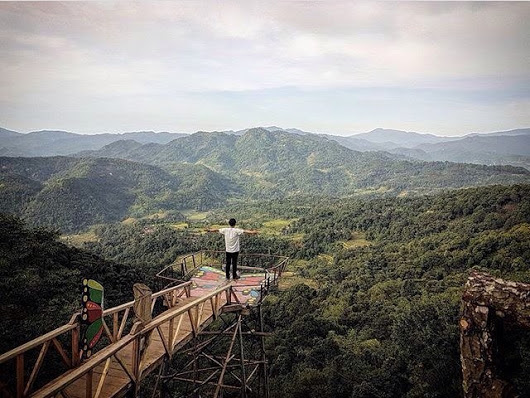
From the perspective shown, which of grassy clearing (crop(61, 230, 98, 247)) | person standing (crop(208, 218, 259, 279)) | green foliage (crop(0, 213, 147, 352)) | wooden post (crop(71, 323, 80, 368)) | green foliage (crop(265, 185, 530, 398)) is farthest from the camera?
grassy clearing (crop(61, 230, 98, 247))

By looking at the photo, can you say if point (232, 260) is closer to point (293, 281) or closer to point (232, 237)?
point (232, 237)

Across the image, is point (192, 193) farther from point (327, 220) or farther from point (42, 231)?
point (42, 231)

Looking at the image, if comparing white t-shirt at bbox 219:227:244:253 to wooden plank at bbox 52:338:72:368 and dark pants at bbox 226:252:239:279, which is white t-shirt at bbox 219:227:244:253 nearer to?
dark pants at bbox 226:252:239:279

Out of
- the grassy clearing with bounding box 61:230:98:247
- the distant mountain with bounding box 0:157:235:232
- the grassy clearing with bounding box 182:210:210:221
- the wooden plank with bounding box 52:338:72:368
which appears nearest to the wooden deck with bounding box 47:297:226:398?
the wooden plank with bounding box 52:338:72:368

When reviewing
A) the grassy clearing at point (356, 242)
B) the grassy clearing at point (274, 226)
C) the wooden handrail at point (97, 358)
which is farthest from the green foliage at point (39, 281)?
the grassy clearing at point (274, 226)

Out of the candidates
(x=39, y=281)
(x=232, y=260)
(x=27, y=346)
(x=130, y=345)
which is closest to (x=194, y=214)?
(x=39, y=281)

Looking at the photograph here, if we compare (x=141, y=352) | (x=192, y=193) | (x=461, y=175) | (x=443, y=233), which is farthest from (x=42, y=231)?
(x=461, y=175)
